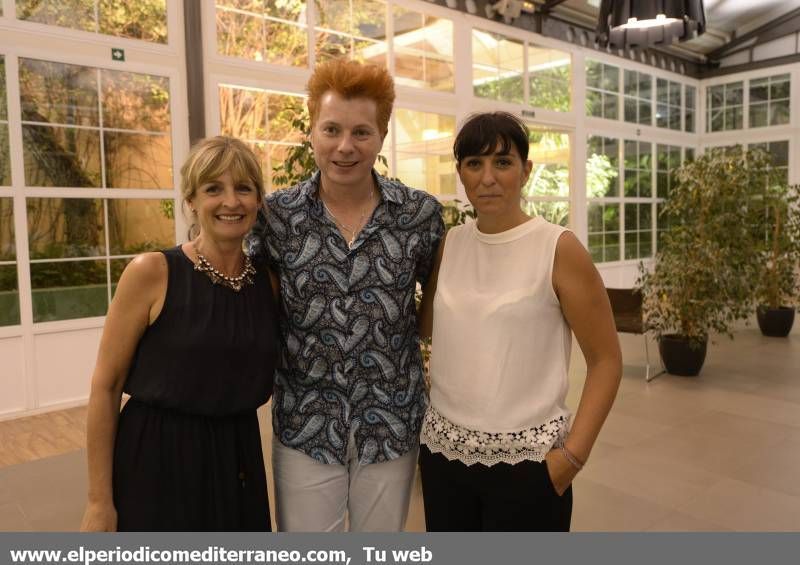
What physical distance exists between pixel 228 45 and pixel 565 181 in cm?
717

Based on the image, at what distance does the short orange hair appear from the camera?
1706mm

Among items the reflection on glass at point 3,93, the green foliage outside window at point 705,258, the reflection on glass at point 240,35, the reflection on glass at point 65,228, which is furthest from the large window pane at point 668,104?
the reflection on glass at point 3,93

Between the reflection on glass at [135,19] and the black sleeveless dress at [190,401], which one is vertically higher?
the reflection on glass at [135,19]

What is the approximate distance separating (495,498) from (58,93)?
6008 millimetres

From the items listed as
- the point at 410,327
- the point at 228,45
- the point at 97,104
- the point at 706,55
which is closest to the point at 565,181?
the point at 706,55

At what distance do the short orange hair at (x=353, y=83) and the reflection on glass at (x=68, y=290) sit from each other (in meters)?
5.22

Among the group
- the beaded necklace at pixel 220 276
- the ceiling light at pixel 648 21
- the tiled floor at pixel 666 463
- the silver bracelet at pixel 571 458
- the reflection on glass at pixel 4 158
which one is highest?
the ceiling light at pixel 648 21

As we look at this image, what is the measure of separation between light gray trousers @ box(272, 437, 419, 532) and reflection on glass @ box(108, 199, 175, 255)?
510 cm

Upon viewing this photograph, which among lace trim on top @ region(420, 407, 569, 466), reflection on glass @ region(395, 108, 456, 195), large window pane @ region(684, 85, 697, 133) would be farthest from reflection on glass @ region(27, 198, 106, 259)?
large window pane @ region(684, 85, 697, 133)

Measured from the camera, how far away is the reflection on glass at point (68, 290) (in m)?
6.03

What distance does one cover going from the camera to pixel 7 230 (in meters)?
5.80

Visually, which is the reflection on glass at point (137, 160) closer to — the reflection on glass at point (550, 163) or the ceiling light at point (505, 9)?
the ceiling light at point (505, 9)

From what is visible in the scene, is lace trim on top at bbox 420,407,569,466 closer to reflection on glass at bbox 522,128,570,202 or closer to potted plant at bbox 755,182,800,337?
potted plant at bbox 755,182,800,337
